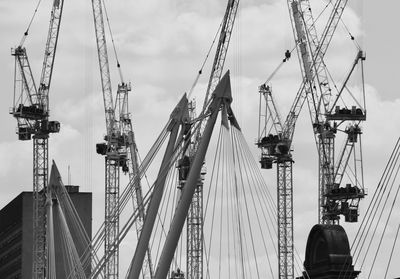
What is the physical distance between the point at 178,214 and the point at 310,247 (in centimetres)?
5274

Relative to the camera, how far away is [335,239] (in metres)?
151

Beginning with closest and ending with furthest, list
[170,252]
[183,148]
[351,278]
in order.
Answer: [170,252] → [183,148] → [351,278]

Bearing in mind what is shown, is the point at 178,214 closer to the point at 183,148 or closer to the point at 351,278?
the point at 183,148

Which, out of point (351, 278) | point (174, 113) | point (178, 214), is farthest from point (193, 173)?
point (351, 278)

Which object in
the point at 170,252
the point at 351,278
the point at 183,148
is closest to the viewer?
the point at 170,252

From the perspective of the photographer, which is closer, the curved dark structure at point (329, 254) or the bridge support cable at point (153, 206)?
the bridge support cable at point (153, 206)

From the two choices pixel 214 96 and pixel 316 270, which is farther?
pixel 316 270

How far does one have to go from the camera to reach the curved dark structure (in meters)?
149

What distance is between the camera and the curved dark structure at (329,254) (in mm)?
148875

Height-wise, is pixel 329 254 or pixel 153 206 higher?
pixel 329 254

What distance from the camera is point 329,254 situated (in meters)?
150

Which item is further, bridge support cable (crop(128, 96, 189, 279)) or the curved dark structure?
the curved dark structure

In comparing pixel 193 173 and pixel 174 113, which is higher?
pixel 174 113

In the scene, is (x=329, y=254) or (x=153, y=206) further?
(x=329, y=254)
